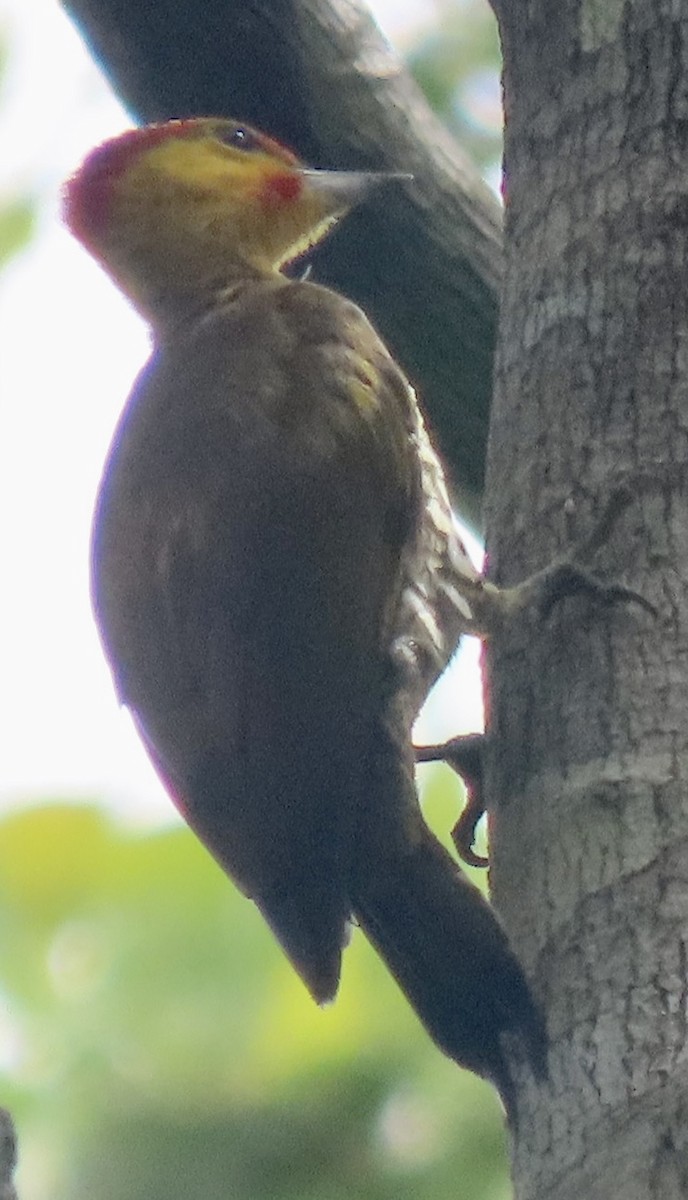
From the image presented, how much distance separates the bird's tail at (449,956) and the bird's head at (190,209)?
5.74 ft

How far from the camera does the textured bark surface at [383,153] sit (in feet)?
13.2

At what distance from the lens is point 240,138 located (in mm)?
4266

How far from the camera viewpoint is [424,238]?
4027mm

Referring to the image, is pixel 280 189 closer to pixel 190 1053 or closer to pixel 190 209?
pixel 190 209

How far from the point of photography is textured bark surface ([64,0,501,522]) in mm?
4016

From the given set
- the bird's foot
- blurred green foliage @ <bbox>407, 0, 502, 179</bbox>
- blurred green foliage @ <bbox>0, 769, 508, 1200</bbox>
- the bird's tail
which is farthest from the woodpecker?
blurred green foliage @ <bbox>407, 0, 502, 179</bbox>

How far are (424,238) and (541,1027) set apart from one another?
81.6 inches

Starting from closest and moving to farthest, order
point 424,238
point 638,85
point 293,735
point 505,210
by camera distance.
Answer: point 293,735
point 638,85
point 505,210
point 424,238

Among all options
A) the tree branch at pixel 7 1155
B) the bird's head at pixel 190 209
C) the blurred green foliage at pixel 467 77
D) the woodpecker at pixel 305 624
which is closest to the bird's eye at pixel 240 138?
the bird's head at pixel 190 209

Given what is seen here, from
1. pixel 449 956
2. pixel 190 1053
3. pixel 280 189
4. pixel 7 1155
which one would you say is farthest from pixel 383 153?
pixel 7 1155

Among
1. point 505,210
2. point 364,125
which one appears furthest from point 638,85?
point 364,125

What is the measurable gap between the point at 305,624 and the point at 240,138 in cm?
172

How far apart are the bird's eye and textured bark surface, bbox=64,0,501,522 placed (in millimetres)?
67

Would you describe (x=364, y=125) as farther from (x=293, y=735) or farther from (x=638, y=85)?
(x=293, y=735)
